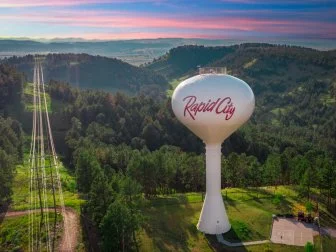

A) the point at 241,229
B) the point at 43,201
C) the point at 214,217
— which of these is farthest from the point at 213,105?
the point at 43,201

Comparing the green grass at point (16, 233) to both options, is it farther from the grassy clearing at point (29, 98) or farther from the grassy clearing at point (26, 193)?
the grassy clearing at point (29, 98)

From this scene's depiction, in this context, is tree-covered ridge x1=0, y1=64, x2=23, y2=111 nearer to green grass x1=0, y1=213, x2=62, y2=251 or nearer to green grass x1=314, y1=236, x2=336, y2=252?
green grass x1=0, y1=213, x2=62, y2=251

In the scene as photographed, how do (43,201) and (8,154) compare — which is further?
(8,154)

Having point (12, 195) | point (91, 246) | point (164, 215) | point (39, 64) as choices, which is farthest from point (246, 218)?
point (39, 64)

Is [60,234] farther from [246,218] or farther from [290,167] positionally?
[290,167]

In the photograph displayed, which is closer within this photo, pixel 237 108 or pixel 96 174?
pixel 237 108

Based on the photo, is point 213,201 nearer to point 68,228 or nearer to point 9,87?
point 68,228

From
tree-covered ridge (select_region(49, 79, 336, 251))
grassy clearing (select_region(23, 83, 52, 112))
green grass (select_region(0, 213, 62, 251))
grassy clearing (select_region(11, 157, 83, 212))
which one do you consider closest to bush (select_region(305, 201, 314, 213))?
tree-covered ridge (select_region(49, 79, 336, 251))
